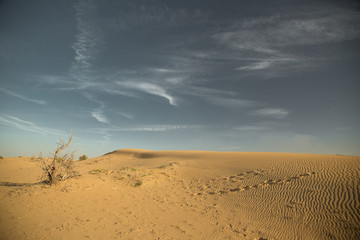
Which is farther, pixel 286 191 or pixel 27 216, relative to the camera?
pixel 286 191

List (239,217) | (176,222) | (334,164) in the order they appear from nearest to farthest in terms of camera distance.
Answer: (176,222)
(239,217)
(334,164)

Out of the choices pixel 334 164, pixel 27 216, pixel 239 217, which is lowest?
pixel 239 217

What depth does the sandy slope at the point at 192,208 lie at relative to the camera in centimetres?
611

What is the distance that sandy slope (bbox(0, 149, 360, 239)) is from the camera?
6109 mm

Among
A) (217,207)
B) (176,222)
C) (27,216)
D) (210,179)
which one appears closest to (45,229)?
(27,216)

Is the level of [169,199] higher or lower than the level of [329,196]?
lower

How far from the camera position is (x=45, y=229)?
5.88m

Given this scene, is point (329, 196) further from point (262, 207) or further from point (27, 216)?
point (27, 216)

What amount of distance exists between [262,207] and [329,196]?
3.44 metres

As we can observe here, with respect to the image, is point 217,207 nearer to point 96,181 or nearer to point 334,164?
point 96,181

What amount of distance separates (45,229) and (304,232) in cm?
954

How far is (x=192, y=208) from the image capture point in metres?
8.66

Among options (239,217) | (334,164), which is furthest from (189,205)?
(334,164)

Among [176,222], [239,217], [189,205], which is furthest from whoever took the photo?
[189,205]
